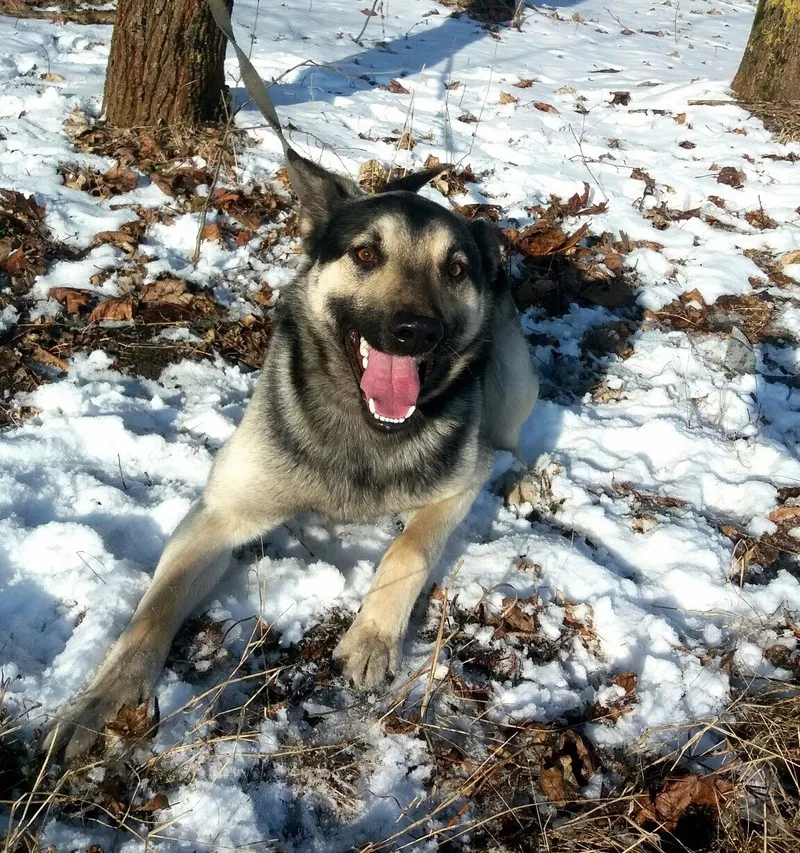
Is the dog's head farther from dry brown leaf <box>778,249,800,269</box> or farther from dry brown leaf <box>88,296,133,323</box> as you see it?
dry brown leaf <box>778,249,800,269</box>

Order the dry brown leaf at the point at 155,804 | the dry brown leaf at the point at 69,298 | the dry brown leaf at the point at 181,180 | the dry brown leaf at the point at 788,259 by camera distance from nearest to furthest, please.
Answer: the dry brown leaf at the point at 155,804 < the dry brown leaf at the point at 69,298 < the dry brown leaf at the point at 181,180 < the dry brown leaf at the point at 788,259

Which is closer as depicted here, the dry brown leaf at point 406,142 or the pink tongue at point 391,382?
the pink tongue at point 391,382

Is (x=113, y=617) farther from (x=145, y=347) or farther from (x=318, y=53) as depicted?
(x=318, y=53)

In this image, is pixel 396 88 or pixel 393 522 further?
pixel 396 88

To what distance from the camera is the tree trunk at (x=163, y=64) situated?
16.6 ft

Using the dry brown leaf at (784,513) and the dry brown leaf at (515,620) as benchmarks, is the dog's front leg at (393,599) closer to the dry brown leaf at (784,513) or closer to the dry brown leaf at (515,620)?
the dry brown leaf at (515,620)

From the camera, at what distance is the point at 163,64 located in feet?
17.2

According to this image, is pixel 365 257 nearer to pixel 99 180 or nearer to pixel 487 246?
pixel 487 246

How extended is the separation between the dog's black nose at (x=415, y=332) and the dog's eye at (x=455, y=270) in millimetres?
468

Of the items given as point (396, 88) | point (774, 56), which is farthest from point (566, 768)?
point (774, 56)

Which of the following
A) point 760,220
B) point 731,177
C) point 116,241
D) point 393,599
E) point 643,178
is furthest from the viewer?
point 731,177

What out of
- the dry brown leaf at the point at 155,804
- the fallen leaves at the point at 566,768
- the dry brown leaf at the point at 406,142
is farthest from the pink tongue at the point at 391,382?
the dry brown leaf at the point at 406,142

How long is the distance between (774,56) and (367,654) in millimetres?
8662

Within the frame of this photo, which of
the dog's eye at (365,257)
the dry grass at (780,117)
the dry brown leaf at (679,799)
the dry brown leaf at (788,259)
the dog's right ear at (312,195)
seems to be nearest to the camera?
the dry brown leaf at (679,799)
